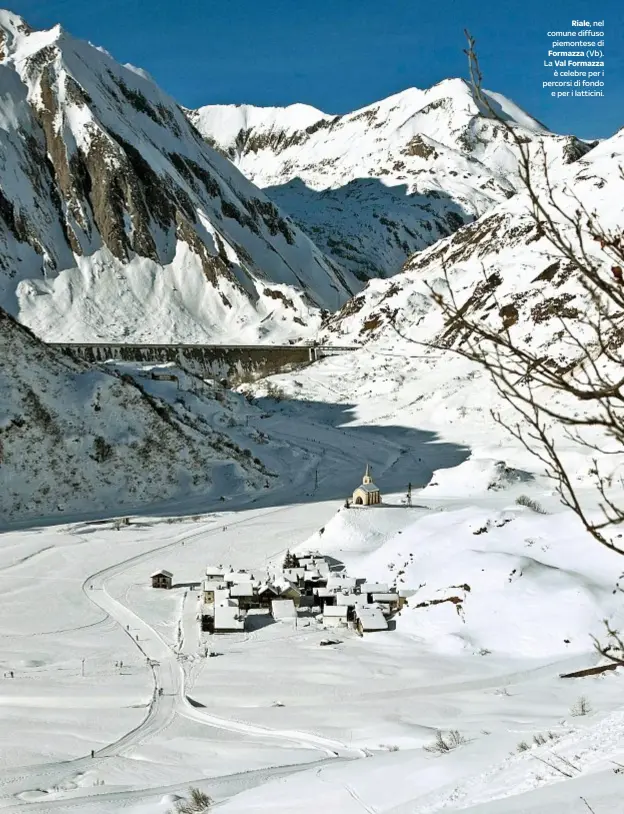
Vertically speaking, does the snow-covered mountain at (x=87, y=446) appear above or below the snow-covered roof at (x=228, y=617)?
above

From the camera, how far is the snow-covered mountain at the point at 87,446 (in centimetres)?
5288

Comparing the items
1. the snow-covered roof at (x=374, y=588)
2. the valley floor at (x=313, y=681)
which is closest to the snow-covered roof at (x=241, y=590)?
the valley floor at (x=313, y=681)

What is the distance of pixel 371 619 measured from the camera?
29.7 metres

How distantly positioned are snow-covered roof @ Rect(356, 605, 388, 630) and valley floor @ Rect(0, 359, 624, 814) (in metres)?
0.66

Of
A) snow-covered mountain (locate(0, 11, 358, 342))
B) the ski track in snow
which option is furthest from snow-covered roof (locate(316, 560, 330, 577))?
snow-covered mountain (locate(0, 11, 358, 342))

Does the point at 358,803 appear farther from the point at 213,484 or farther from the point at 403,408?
the point at 403,408

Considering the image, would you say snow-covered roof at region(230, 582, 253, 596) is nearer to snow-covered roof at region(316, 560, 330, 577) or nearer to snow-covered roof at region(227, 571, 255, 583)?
snow-covered roof at region(227, 571, 255, 583)

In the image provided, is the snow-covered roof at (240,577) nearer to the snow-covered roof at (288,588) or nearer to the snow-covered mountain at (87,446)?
the snow-covered roof at (288,588)

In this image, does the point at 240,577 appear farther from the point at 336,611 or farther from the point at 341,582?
the point at 336,611

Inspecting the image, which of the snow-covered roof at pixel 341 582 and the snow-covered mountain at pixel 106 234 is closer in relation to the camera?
the snow-covered roof at pixel 341 582

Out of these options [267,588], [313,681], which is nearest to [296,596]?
[267,588]

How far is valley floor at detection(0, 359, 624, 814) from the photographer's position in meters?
13.1

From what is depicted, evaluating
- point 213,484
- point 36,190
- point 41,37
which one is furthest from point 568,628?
point 41,37

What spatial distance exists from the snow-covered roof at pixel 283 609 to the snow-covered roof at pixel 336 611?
61.7 inches
